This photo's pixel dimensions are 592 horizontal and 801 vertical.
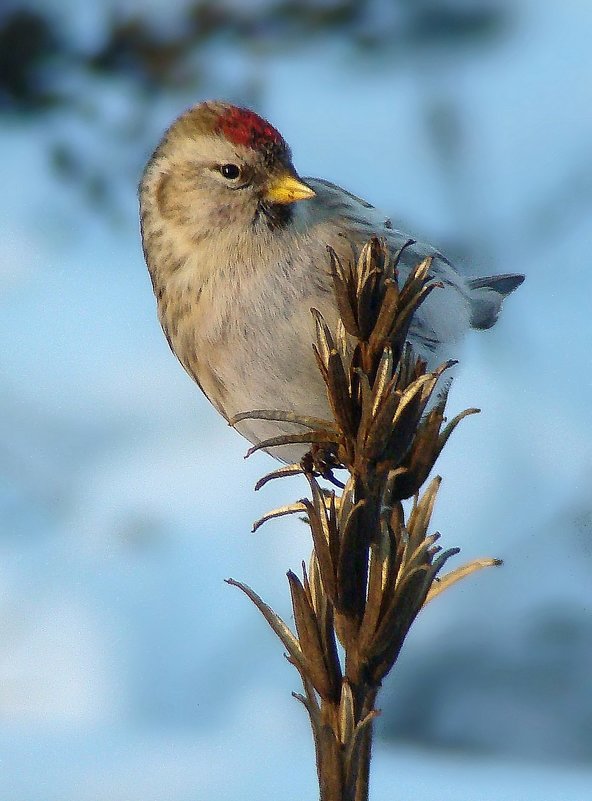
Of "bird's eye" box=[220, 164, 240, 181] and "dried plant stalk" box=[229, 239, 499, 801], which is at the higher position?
"bird's eye" box=[220, 164, 240, 181]

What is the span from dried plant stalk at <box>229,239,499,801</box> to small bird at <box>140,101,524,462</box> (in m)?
0.37

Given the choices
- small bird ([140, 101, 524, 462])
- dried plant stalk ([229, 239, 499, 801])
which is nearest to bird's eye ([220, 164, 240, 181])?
small bird ([140, 101, 524, 462])

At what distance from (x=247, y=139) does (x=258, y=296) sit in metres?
0.12

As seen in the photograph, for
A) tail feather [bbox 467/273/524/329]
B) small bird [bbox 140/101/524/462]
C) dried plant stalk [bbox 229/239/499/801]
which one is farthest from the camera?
tail feather [bbox 467/273/524/329]

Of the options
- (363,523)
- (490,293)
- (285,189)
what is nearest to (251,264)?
(285,189)

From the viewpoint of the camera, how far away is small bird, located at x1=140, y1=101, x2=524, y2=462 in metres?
0.74

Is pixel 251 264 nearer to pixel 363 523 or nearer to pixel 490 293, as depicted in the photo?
pixel 490 293

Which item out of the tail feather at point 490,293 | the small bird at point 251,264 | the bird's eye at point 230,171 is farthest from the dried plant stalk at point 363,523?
the tail feather at point 490,293

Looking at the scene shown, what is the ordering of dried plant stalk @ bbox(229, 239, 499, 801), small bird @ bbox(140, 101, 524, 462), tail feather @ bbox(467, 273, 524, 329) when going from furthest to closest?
tail feather @ bbox(467, 273, 524, 329) → small bird @ bbox(140, 101, 524, 462) → dried plant stalk @ bbox(229, 239, 499, 801)

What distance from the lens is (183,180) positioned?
87cm

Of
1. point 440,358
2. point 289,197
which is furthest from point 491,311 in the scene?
point 289,197

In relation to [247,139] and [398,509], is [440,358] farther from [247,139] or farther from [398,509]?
[398,509]

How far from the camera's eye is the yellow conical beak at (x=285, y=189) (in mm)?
744

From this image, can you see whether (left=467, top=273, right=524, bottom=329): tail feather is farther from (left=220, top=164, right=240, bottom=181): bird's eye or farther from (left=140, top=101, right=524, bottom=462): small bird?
(left=220, top=164, right=240, bottom=181): bird's eye
